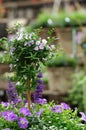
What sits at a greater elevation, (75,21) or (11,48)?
(75,21)

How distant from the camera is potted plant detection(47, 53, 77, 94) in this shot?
28.4 feet

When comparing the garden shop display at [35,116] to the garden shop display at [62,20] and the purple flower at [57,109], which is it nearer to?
the purple flower at [57,109]

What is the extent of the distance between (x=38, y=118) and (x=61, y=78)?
483 centimetres

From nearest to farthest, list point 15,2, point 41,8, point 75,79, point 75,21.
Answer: point 75,79 < point 75,21 < point 41,8 < point 15,2

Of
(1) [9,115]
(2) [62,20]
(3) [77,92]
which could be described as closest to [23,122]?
(1) [9,115]

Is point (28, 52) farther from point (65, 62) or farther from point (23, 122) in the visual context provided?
point (65, 62)

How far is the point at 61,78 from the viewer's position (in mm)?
8695

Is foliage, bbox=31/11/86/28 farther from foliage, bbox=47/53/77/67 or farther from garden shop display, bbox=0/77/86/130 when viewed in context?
garden shop display, bbox=0/77/86/130

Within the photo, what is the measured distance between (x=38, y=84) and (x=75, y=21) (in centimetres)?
486

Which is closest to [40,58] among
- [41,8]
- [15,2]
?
[41,8]

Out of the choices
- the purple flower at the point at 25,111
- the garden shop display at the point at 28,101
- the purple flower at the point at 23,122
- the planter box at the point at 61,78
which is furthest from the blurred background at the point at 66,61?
the purple flower at the point at 23,122

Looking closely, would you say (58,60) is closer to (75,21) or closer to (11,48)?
(75,21)

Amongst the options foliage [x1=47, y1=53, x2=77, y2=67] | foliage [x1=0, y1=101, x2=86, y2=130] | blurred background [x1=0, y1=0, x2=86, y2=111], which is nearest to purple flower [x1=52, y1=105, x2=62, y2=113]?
foliage [x1=0, y1=101, x2=86, y2=130]

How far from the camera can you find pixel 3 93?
27.8 ft
